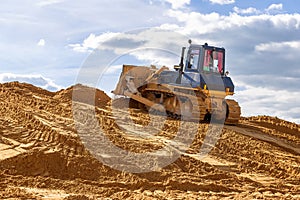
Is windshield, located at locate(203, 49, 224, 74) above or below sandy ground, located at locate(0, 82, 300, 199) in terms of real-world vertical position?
above

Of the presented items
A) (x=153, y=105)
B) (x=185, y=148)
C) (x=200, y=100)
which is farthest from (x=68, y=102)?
(x=185, y=148)

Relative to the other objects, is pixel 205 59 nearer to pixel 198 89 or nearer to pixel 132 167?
pixel 198 89

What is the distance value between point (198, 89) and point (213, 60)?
1246 mm

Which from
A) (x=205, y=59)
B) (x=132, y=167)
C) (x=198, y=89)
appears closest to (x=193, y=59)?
(x=205, y=59)

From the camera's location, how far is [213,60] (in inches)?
688

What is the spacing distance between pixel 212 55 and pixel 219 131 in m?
3.17

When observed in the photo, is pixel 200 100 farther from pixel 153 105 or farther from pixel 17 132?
pixel 17 132

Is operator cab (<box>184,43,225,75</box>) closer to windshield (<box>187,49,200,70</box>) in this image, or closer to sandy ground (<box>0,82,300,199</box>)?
windshield (<box>187,49,200,70</box>)

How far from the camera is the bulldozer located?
17.0m

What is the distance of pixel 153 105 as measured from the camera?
18203 mm

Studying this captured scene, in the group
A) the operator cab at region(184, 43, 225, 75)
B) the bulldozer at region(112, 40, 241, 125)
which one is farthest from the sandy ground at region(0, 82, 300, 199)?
the operator cab at region(184, 43, 225, 75)

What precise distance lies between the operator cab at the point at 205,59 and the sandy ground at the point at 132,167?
7.63 feet

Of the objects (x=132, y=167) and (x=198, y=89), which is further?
(x=198, y=89)

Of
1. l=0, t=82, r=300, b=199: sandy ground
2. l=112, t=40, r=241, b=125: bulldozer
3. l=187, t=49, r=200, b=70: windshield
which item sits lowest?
l=0, t=82, r=300, b=199: sandy ground
